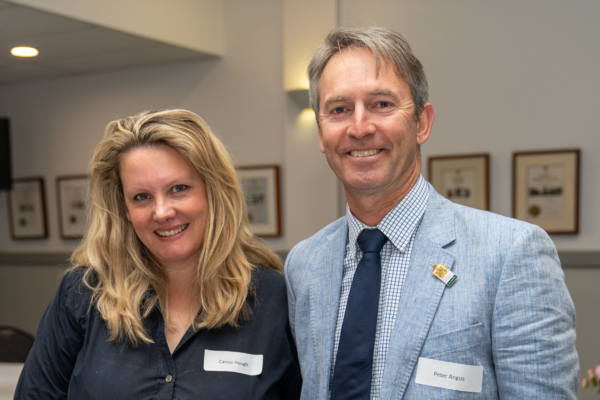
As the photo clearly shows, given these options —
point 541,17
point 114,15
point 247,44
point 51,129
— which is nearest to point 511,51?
point 541,17

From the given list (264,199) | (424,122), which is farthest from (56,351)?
(264,199)

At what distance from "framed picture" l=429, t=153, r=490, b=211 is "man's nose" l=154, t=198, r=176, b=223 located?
2.66m

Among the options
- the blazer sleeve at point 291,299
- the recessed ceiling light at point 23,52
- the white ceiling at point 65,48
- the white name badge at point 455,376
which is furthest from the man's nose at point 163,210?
the recessed ceiling light at point 23,52

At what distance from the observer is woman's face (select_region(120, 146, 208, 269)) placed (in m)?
1.57

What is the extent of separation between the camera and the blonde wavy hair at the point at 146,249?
62.4 inches

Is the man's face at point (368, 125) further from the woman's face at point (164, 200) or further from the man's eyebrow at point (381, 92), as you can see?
the woman's face at point (164, 200)

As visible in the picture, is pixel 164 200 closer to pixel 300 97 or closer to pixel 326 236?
pixel 326 236

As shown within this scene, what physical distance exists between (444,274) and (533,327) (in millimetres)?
230

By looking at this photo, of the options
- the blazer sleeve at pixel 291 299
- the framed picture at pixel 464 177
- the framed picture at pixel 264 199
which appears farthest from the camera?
the framed picture at pixel 264 199

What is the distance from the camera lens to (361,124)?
4.25 ft

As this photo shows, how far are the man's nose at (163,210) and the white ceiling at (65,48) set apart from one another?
206cm

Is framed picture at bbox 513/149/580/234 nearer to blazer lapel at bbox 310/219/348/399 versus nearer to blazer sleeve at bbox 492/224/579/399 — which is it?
blazer lapel at bbox 310/219/348/399

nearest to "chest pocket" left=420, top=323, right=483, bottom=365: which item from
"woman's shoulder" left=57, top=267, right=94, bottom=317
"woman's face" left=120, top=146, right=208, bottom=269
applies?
"woman's face" left=120, top=146, right=208, bottom=269

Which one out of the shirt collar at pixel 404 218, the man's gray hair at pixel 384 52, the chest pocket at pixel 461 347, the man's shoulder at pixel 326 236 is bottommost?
the chest pocket at pixel 461 347
